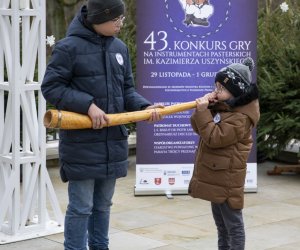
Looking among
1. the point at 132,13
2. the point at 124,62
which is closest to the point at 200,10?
the point at 124,62

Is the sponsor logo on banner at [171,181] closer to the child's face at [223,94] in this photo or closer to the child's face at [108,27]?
the child's face at [223,94]

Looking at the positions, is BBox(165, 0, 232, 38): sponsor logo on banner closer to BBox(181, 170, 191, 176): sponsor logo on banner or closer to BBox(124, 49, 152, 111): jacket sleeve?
BBox(181, 170, 191, 176): sponsor logo on banner

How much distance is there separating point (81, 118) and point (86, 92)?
0.23m

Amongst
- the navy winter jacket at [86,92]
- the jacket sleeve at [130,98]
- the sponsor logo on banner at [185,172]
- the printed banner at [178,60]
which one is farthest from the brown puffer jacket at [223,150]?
the sponsor logo on banner at [185,172]

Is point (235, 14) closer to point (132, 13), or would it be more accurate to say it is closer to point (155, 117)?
point (155, 117)

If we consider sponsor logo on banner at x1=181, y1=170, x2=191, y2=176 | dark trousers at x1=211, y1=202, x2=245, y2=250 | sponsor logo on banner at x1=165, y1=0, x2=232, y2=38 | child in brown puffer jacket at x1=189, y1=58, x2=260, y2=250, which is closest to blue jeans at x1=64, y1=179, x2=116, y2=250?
child in brown puffer jacket at x1=189, y1=58, x2=260, y2=250

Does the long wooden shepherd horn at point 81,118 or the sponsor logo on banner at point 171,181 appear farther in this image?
the sponsor logo on banner at point 171,181

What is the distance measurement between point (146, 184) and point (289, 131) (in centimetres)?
197

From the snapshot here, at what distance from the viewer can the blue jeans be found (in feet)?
15.0

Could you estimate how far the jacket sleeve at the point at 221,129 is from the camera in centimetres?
449

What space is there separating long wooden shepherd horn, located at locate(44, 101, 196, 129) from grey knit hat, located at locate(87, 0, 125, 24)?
0.60 m

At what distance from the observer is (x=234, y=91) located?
4.56 m

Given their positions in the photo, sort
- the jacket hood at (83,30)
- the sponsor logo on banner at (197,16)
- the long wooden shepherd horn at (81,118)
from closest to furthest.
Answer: the long wooden shepherd horn at (81,118) < the jacket hood at (83,30) < the sponsor logo on banner at (197,16)

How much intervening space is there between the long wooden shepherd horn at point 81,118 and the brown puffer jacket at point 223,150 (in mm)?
177
